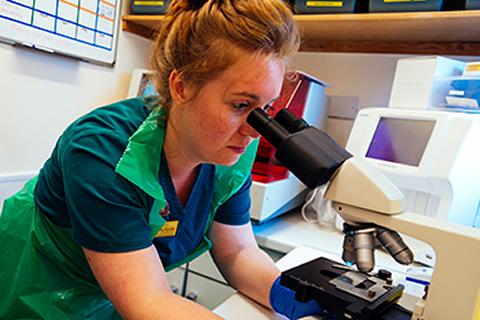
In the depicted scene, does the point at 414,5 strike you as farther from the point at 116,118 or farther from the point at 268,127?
the point at 116,118

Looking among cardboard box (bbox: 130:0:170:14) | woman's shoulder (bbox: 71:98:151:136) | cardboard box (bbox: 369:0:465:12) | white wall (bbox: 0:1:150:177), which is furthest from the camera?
cardboard box (bbox: 130:0:170:14)

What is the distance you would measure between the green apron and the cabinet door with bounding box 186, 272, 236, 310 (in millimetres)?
512

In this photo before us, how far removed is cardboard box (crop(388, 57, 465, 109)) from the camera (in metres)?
1.28

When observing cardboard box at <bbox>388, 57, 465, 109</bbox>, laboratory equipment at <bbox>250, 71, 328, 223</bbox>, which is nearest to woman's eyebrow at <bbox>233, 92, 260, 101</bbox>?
laboratory equipment at <bbox>250, 71, 328, 223</bbox>

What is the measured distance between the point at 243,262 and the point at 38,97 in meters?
1.14

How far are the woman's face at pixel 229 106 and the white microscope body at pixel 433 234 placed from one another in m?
0.22

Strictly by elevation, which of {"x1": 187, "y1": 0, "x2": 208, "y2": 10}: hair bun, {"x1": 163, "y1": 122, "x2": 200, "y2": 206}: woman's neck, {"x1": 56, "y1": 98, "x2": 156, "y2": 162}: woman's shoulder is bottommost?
{"x1": 163, "y1": 122, "x2": 200, "y2": 206}: woman's neck

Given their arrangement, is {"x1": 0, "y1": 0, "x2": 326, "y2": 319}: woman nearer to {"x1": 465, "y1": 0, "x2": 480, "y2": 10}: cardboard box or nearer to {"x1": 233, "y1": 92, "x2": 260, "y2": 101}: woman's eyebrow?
{"x1": 233, "y1": 92, "x2": 260, "y2": 101}: woman's eyebrow

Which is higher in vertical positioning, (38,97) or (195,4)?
(195,4)

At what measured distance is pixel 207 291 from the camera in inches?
55.0

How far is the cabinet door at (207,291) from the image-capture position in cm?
137

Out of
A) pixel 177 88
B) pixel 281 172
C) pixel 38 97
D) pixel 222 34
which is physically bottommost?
pixel 281 172

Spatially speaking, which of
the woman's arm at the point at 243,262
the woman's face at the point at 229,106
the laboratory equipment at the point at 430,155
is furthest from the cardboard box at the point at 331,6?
the woman's arm at the point at 243,262

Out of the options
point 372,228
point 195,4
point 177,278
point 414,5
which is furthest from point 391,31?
point 177,278
